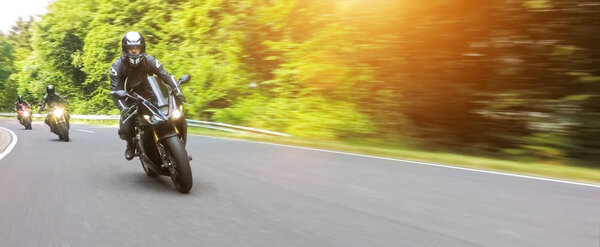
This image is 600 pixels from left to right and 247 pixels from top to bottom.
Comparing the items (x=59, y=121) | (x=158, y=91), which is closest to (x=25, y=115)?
(x=59, y=121)

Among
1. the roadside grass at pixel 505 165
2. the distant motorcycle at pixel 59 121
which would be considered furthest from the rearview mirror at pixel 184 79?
the distant motorcycle at pixel 59 121

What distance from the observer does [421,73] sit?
13953 mm

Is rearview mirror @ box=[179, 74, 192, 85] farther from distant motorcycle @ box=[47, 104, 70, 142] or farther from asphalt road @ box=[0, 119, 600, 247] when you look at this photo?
distant motorcycle @ box=[47, 104, 70, 142]

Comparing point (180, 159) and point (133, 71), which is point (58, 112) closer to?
point (133, 71)

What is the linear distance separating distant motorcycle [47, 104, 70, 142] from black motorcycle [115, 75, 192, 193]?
10.1 metres

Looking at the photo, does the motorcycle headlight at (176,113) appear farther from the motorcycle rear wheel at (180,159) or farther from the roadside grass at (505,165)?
the roadside grass at (505,165)

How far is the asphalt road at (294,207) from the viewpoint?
177 inches

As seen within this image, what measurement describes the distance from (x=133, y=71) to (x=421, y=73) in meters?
8.66

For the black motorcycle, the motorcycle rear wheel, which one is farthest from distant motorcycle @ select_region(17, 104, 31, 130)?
the motorcycle rear wheel

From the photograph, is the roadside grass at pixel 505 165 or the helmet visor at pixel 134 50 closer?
the helmet visor at pixel 134 50

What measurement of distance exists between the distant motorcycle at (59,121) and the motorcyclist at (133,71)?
9825 millimetres

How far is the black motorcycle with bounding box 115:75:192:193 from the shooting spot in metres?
6.29

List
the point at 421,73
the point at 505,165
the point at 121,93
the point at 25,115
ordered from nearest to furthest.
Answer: the point at 121,93
the point at 505,165
the point at 421,73
the point at 25,115

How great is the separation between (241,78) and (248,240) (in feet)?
74.5
